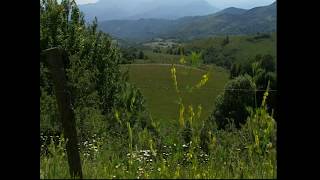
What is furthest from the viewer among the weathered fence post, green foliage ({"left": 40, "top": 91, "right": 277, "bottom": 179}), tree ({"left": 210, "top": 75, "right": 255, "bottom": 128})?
tree ({"left": 210, "top": 75, "right": 255, "bottom": 128})

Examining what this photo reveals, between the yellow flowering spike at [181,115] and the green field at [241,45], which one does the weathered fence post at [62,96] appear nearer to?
→ the yellow flowering spike at [181,115]

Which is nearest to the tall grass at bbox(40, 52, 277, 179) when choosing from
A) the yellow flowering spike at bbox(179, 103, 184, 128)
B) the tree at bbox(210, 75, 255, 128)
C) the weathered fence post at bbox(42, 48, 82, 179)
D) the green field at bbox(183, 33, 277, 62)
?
the yellow flowering spike at bbox(179, 103, 184, 128)

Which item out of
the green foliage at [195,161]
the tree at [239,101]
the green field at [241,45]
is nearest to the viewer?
the green foliage at [195,161]

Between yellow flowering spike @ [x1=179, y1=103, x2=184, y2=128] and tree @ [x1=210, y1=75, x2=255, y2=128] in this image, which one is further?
tree @ [x1=210, y1=75, x2=255, y2=128]

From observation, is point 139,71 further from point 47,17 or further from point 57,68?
point 57,68

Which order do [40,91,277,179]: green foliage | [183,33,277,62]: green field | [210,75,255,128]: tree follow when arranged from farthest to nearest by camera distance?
[183,33,277,62]: green field → [210,75,255,128]: tree → [40,91,277,179]: green foliage

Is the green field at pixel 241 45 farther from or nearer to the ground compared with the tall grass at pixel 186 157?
farther from the ground

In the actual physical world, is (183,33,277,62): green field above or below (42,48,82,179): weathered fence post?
above

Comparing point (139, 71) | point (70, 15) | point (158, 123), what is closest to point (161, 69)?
point (139, 71)

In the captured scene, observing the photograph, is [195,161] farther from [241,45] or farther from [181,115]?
[241,45]

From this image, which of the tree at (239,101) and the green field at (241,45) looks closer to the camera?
the tree at (239,101)

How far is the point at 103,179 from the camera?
3348 mm

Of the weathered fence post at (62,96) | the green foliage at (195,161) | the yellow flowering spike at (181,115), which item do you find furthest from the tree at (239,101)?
the weathered fence post at (62,96)

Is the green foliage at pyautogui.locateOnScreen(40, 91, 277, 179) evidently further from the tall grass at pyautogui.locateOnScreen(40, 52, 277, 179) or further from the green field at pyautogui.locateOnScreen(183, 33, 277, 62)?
the green field at pyautogui.locateOnScreen(183, 33, 277, 62)
